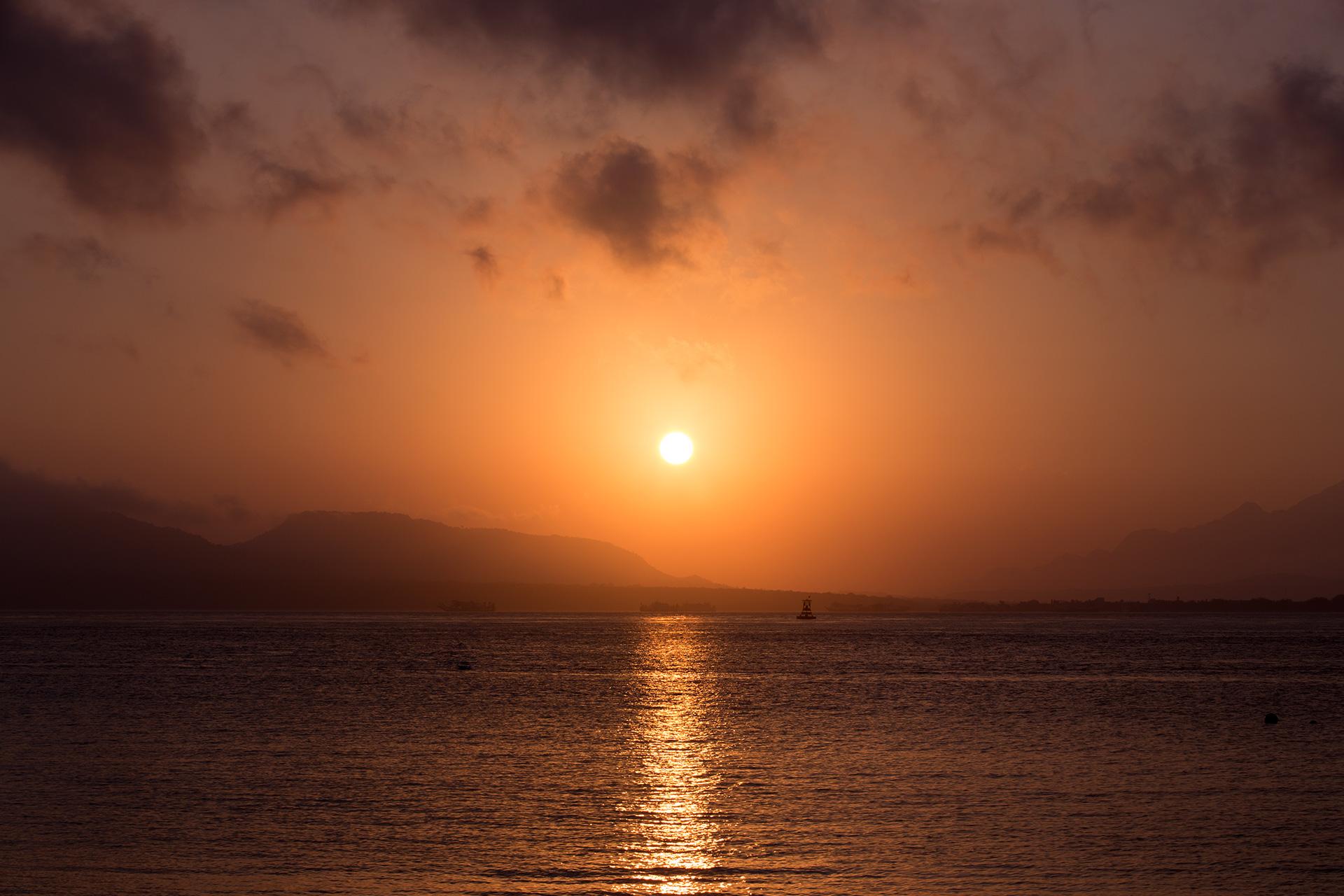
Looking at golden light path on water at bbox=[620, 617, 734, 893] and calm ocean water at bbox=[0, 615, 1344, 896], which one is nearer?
golden light path on water at bbox=[620, 617, 734, 893]

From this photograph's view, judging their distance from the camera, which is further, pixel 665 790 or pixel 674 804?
pixel 665 790

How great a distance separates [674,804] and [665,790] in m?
3.24

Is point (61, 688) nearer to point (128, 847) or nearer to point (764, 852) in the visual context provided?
point (128, 847)

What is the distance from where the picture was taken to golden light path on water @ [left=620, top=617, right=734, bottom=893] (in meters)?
32.2

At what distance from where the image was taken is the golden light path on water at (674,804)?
106 feet

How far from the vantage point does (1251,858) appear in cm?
3512

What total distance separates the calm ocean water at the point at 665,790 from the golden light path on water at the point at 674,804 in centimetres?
17

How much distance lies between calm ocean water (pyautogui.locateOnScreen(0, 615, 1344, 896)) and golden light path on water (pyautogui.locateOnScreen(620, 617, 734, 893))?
167mm

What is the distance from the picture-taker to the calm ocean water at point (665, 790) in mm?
32969

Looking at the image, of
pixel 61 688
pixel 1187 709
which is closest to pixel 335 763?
pixel 61 688

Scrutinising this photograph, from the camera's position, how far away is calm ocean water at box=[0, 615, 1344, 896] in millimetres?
32969

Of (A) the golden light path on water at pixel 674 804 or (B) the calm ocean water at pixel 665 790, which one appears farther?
(B) the calm ocean water at pixel 665 790

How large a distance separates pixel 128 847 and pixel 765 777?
25848 mm

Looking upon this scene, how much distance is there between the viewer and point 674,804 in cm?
4403
